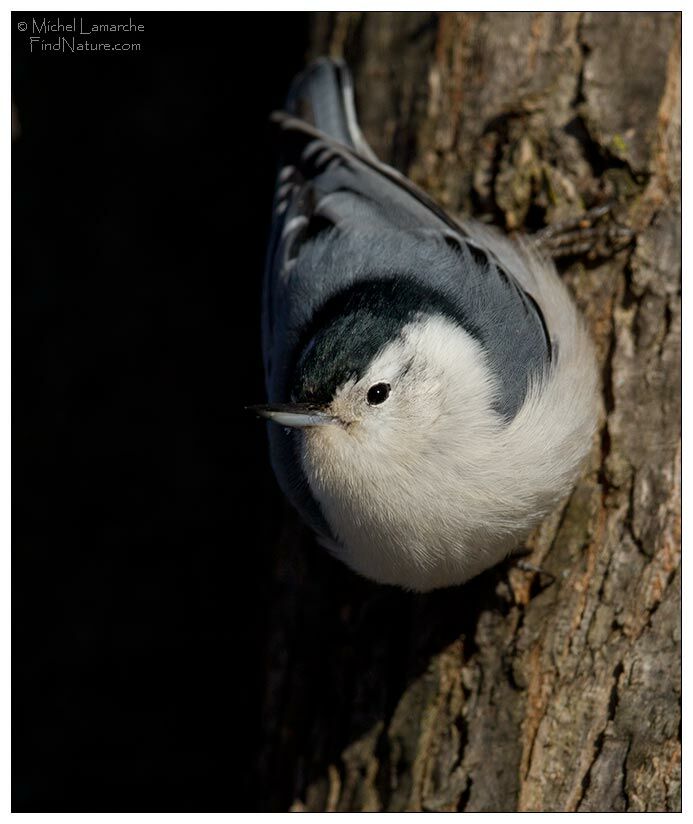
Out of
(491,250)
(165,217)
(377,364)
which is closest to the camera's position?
(377,364)

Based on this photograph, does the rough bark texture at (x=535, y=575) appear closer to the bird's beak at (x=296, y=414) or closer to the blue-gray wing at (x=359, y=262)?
the blue-gray wing at (x=359, y=262)

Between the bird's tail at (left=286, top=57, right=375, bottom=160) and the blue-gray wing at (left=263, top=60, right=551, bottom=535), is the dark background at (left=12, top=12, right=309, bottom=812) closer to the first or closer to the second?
the bird's tail at (left=286, top=57, right=375, bottom=160)

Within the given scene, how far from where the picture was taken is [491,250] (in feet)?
7.60

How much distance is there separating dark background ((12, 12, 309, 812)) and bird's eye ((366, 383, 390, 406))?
1.51m

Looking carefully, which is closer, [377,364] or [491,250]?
[377,364]

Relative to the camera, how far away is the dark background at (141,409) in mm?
3271

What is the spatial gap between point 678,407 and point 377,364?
911mm

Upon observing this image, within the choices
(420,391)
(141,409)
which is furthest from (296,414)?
(141,409)

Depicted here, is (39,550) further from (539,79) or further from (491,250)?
(539,79)

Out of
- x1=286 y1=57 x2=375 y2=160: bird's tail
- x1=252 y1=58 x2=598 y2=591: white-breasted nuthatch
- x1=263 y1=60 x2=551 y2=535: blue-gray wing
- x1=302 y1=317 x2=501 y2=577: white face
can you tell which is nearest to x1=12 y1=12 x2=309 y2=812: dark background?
x1=286 y1=57 x2=375 y2=160: bird's tail

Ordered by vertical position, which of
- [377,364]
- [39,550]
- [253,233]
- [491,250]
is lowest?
[39,550]

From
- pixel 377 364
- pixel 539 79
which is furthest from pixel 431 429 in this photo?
pixel 539 79

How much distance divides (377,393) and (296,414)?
177 millimetres

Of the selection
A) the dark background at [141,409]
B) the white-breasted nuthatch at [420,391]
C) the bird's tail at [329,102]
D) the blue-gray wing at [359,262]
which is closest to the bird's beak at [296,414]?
the white-breasted nuthatch at [420,391]
